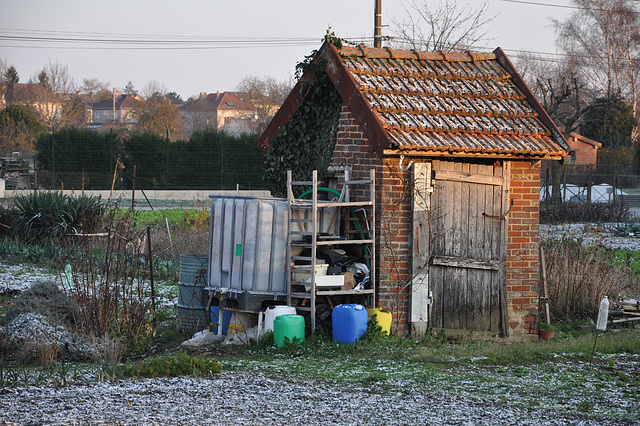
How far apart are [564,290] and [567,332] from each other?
1109 mm

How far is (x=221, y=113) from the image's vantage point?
316 ft

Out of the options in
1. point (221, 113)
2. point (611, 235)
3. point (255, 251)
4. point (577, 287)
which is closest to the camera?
point (255, 251)

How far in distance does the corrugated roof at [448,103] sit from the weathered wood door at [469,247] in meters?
0.43

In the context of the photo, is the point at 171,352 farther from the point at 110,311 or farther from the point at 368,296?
the point at 368,296

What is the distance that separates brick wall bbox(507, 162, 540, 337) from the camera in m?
9.76

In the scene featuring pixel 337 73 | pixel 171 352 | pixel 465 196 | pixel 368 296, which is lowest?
pixel 171 352

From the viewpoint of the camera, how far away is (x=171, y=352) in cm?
900

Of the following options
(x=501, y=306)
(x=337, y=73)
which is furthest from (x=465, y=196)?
(x=337, y=73)

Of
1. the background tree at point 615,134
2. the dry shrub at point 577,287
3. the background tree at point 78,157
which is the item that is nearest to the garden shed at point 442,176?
the dry shrub at point 577,287

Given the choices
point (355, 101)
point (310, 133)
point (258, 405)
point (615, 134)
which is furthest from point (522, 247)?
point (615, 134)

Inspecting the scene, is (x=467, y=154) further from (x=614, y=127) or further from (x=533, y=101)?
(x=614, y=127)

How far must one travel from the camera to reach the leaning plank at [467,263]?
942 centimetres

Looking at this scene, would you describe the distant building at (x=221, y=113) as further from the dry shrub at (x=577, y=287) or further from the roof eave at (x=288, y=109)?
the dry shrub at (x=577, y=287)

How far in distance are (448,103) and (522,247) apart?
2.19 m
